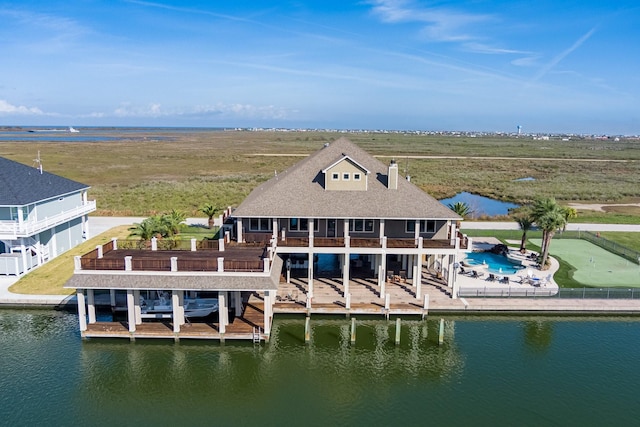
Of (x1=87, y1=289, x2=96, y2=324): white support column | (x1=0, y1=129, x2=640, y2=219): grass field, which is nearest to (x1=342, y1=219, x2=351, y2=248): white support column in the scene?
(x1=87, y1=289, x2=96, y2=324): white support column

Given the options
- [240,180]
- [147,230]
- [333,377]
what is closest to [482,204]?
[240,180]

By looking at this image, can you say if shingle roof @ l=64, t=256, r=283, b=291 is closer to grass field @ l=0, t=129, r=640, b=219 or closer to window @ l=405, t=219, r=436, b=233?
window @ l=405, t=219, r=436, b=233

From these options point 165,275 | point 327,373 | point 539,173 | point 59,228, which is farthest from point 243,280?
point 539,173

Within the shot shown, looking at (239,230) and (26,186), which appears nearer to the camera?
(239,230)

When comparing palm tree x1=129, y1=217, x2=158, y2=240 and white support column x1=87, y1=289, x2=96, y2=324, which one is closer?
white support column x1=87, y1=289, x2=96, y2=324

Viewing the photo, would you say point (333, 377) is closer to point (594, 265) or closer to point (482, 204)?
point (594, 265)

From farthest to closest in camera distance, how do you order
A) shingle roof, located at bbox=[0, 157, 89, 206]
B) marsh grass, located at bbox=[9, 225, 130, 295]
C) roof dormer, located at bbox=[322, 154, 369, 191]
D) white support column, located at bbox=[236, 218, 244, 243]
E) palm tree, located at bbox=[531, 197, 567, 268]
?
palm tree, located at bbox=[531, 197, 567, 268] < shingle roof, located at bbox=[0, 157, 89, 206] < roof dormer, located at bbox=[322, 154, 369, 191] < white support column, located at bbox=[236, 218, 244, 243] < marsh grass, located at bbox=[9, 225, 130, 295]
